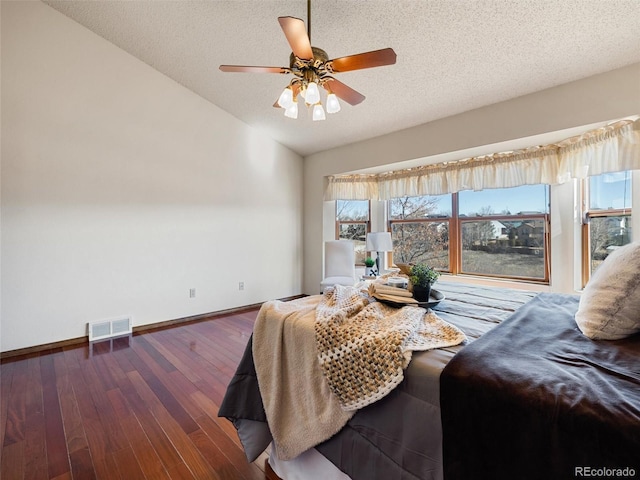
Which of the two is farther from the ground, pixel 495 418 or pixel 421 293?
pixel 421 293

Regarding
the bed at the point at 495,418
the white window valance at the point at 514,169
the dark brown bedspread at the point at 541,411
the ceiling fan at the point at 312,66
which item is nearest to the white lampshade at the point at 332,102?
the ceiling fan at the point at 312,66

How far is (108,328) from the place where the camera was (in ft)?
10.6

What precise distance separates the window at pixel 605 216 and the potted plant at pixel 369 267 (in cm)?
244

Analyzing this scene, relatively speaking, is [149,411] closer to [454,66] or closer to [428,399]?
[428,399]

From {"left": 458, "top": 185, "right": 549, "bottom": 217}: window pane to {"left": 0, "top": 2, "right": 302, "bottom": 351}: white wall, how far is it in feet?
10.2

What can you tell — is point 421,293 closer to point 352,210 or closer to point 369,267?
point 369,267

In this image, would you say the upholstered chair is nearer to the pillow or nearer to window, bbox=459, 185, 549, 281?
window, bbox=459, 185, 549, 281

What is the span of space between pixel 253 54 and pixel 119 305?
3133 mm

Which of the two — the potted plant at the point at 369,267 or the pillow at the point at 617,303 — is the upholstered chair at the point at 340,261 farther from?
the pillow at the point at 617,303

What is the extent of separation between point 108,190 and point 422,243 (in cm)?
423

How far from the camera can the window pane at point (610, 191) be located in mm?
2865

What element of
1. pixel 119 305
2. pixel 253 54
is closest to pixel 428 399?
pixel 253 54

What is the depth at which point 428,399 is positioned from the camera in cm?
92

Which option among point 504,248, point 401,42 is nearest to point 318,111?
point 401,42
